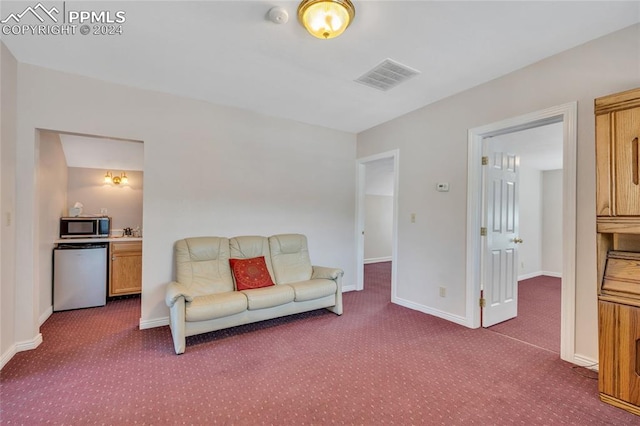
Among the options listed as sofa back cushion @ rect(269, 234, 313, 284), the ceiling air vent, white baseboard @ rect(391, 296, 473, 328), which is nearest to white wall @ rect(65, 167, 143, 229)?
sofa back cushion @ rect(269, 234, 313, 284)

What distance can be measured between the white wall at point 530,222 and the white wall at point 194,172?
359 cm

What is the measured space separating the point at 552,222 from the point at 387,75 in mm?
5409

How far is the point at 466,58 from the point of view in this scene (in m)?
2.58

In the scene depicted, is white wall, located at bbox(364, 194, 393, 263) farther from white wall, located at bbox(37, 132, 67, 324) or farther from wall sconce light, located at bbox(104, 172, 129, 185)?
white wall, located at bbox(37, 132, 67, 324)

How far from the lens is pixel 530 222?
19.5 feet

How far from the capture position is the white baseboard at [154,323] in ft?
10.3

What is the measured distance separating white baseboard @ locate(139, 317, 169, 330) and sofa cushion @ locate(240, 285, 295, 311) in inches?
39.3

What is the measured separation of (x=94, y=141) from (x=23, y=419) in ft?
11.1

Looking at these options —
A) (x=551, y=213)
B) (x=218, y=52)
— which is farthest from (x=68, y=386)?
(x=551, y=213)

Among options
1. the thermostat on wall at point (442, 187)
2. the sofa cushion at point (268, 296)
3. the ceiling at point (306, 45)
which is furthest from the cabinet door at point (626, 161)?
the sofa cushion at point (268, 296)

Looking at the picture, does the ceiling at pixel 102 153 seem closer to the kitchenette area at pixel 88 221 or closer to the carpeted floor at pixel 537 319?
the kitchenette area at pixel 88 221

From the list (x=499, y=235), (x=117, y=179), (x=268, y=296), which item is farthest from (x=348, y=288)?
(x=117, y=179)

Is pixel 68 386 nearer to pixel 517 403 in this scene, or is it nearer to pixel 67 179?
pixel 517 403

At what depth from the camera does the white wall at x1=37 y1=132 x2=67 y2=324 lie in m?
3.15
